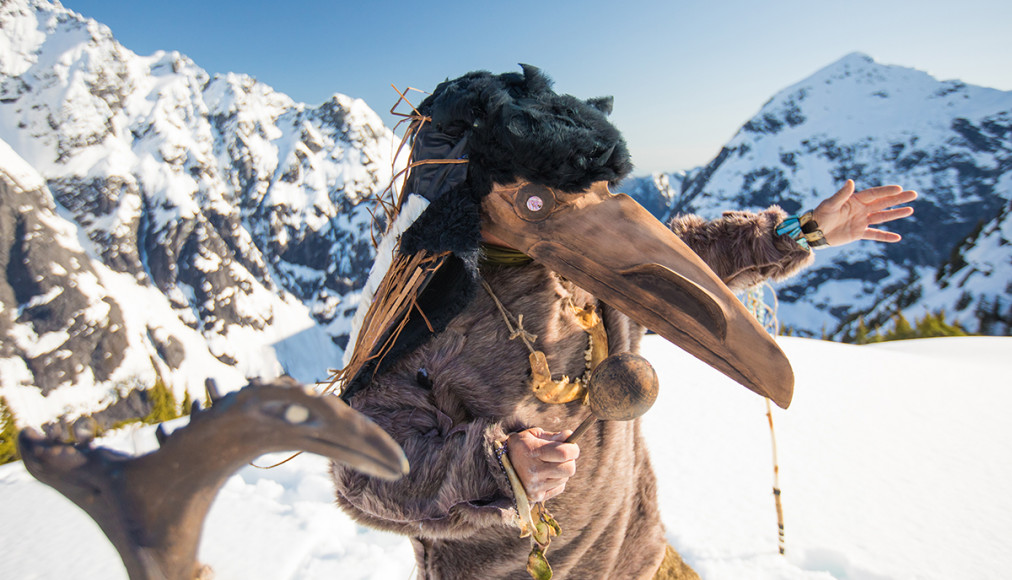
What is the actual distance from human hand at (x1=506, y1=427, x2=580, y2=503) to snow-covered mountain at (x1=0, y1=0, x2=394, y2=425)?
50.7 m

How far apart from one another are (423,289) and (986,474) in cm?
394

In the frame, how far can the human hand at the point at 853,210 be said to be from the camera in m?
1.51

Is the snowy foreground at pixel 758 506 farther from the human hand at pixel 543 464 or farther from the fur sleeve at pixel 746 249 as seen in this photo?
the human hand at pixel 543 464

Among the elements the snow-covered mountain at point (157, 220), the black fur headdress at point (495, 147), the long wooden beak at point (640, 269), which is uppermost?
the snow-covered mountain at point (157, 220)

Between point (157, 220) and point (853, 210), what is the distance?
88087mm

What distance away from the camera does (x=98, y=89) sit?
75.4 m

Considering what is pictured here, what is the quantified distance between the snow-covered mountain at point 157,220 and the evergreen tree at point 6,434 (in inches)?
1805

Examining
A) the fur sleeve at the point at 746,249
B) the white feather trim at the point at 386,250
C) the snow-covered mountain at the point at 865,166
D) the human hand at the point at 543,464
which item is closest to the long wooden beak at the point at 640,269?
the white feather trim at the point at 386,250

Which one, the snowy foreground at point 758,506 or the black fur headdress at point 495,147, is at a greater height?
the black fur headdress at point 495,147

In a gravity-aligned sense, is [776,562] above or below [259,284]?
below

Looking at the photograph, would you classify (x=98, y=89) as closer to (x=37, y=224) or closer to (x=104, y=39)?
(x=104, y=39)

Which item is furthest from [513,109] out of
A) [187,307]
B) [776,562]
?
[187,307]

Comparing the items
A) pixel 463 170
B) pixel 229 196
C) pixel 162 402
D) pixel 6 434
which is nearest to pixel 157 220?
pixel 229 196

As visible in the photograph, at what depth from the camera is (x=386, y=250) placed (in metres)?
1.20
